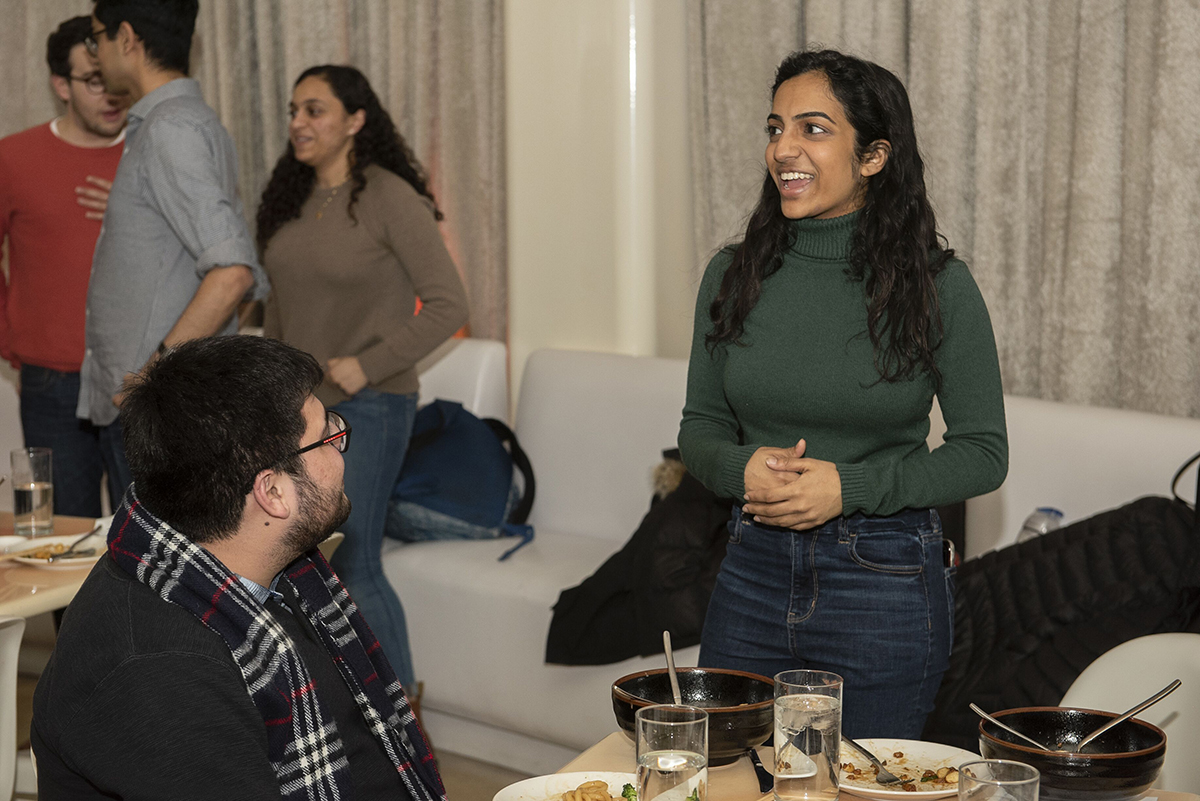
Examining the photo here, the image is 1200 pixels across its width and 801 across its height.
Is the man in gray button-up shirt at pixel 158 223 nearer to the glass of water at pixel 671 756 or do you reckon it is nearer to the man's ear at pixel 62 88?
the man's ear at pixel 62 88

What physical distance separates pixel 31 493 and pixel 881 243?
1.77 metres

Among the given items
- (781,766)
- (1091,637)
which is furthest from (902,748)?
(1091,637)

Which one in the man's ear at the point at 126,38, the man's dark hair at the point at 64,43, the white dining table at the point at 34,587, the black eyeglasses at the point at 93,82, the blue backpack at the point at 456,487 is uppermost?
the man's dark hair at the point at 64,43

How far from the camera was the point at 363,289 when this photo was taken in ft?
9.55

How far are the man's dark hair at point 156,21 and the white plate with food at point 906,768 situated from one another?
7.30 feet

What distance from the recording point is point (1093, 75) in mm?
2807

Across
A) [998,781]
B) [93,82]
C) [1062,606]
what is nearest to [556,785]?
[998,781]

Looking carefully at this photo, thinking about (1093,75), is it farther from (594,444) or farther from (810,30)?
Result: (594,444)

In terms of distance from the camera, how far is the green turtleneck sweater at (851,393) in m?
1.61

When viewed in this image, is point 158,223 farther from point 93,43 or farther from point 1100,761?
point 1100,761

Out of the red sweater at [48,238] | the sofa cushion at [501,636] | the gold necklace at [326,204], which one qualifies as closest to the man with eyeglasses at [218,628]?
the sofa cushion at [501,636]

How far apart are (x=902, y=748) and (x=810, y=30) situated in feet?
7.46

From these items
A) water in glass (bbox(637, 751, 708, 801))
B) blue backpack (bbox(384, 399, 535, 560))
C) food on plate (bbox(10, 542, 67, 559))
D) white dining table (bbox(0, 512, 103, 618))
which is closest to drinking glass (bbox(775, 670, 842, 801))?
water in glass (bbox(637, 751, 708, 801))

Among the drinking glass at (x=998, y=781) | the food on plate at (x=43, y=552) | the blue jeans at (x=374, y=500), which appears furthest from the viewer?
the blue jeans at (x=374, y=500)
